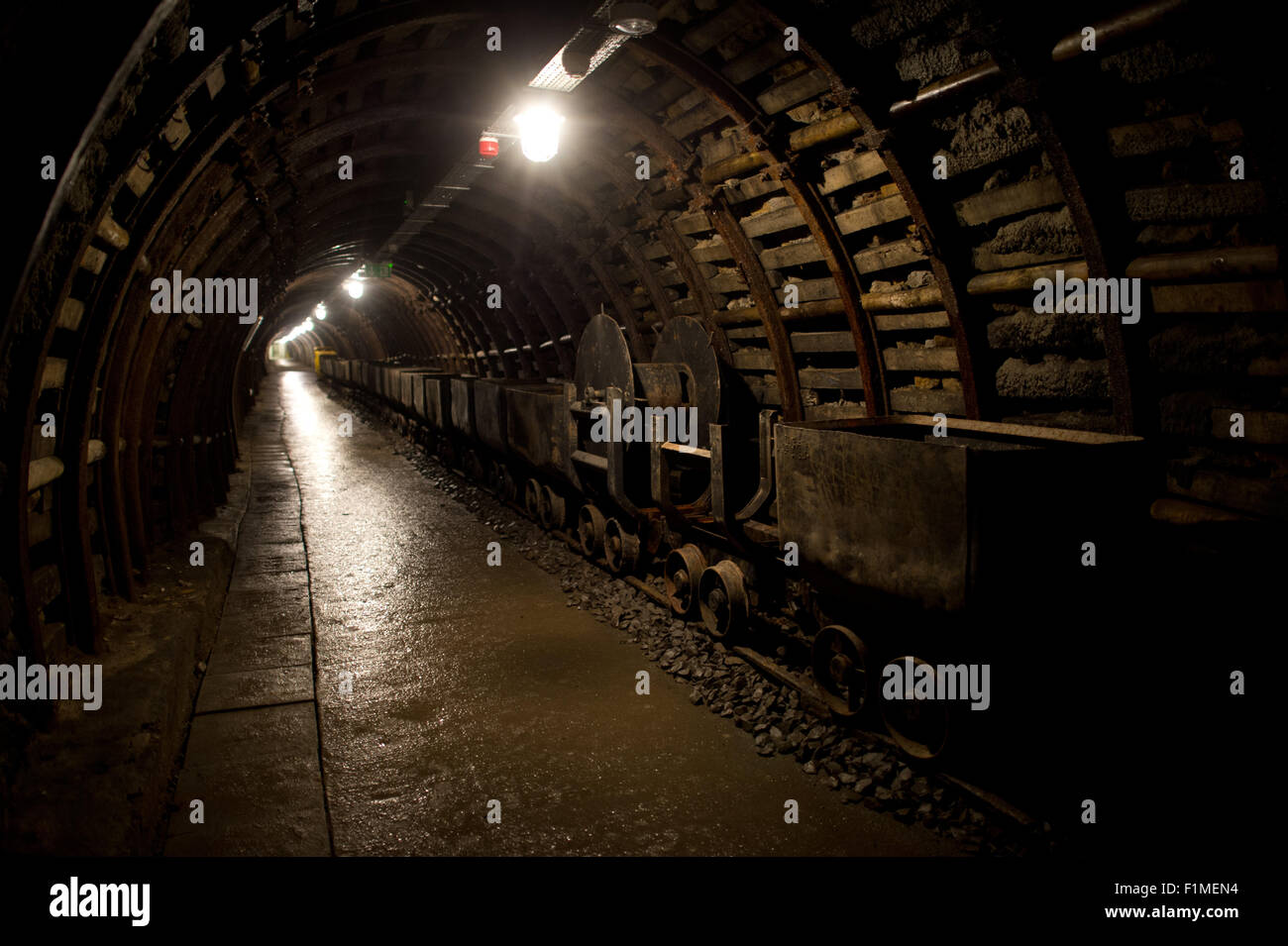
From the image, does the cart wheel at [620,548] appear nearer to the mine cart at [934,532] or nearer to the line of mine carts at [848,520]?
the line of mine carts at [848,520]

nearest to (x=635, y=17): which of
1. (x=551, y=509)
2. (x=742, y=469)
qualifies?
(x=742, y=469)

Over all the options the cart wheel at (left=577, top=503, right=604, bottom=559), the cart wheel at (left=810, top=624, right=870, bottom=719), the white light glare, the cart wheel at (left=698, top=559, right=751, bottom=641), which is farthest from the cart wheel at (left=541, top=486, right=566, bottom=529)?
the cart wheel at (left=810, top=624, right=870, bottom=719)

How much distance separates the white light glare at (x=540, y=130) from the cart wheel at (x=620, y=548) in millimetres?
3476

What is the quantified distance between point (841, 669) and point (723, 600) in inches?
56.1

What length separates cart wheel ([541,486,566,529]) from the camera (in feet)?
30.4

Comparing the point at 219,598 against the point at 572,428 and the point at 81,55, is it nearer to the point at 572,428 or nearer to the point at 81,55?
the point at 572,428

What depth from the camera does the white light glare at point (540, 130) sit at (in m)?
6.63

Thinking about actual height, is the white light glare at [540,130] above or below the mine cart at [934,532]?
above

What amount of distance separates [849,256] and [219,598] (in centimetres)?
638

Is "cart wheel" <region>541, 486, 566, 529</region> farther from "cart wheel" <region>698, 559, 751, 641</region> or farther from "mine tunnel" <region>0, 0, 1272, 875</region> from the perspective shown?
"cart wheel" <region>698, 559, 751, 641</region>

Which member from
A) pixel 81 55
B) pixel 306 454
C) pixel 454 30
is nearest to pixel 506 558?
pixel 454 30

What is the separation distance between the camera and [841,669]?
467cm

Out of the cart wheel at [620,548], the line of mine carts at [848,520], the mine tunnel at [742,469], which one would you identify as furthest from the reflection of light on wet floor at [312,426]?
the line of mine carts at [848,520]

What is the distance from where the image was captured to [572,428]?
8047 mm
